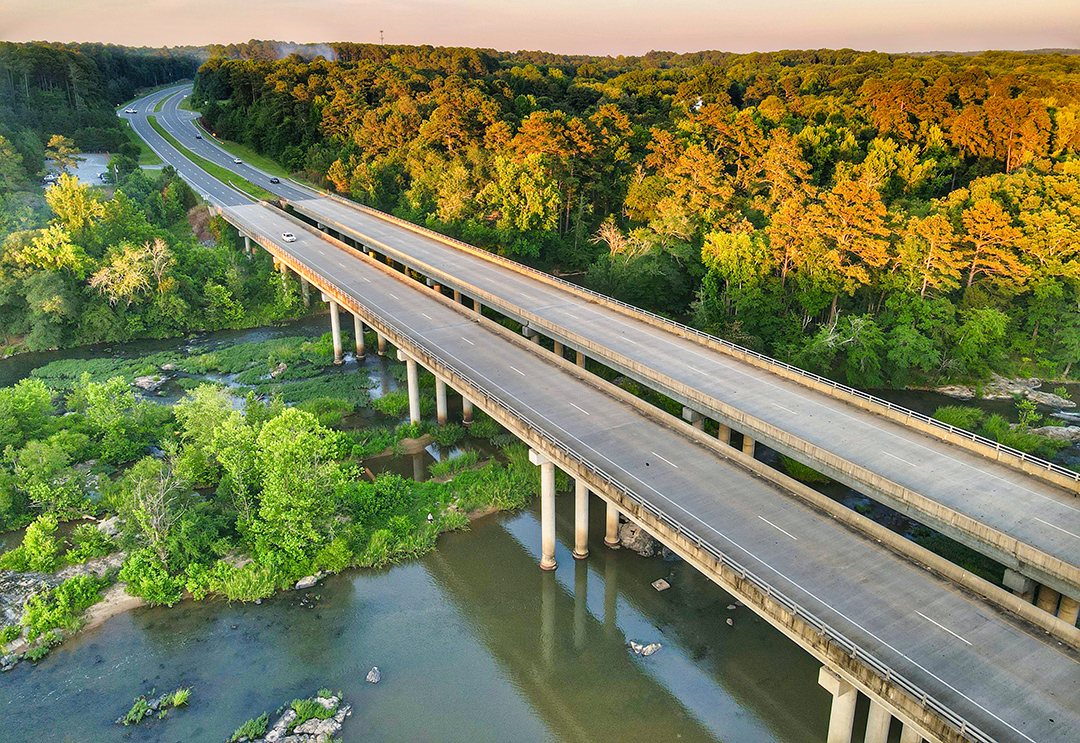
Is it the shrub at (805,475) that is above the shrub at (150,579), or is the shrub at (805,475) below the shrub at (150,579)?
above

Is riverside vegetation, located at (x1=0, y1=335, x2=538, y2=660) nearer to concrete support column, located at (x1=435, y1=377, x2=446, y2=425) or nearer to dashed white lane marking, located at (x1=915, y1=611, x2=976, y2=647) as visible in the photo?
concrete support column, located at (x1=435, y1=377, x2=446, y2=425)

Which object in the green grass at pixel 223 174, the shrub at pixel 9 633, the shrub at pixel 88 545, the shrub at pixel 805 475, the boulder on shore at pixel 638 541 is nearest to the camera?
the shrub at pixel 9 633

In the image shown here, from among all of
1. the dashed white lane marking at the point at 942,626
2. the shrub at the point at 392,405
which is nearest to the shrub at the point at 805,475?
the dashed white lane marking at the point at 942,626

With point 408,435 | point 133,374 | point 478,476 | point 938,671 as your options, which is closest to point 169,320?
point 133,374

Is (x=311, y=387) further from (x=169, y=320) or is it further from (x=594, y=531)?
(x=594, y=531)

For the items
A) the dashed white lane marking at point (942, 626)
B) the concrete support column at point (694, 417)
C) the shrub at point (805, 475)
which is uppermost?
the concrete support column at point (694, 417)

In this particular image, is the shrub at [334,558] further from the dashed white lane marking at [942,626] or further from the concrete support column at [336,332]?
the concrete support column at [336,332]
